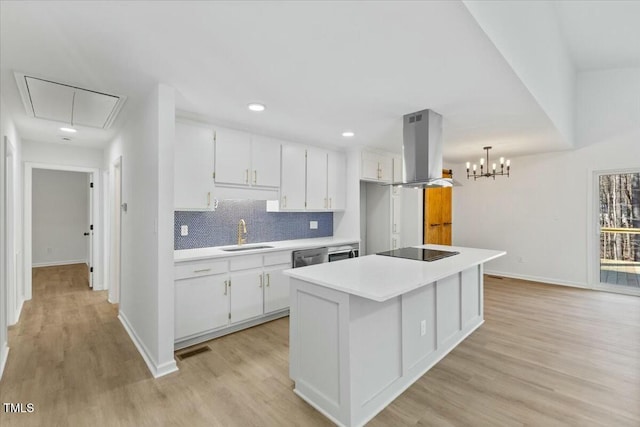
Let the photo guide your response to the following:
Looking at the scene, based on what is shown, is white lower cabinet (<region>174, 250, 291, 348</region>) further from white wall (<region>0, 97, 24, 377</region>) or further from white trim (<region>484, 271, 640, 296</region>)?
white trim (<region>484, 271, 640, 296</region>)

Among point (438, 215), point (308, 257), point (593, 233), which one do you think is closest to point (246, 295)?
point (308, 257)

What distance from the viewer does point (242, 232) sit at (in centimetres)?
383

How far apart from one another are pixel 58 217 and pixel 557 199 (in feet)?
34.8

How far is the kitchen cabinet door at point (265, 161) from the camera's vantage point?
3.60m

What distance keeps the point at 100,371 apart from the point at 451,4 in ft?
11.4

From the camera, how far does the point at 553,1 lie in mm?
3379

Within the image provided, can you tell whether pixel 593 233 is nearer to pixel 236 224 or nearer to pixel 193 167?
pixel 236 224

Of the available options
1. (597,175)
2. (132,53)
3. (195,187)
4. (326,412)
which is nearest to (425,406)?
(326,412)

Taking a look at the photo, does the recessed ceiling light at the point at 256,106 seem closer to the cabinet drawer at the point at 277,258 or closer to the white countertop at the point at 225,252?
the white countertop at the point at 225,252

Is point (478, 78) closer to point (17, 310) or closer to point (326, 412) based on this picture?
point (326, 412)

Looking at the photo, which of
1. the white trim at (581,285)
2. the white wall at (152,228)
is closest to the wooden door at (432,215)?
the white trim at (581,285)

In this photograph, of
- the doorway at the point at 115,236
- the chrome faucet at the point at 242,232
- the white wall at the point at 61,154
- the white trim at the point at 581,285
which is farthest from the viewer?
the white trim at the point at 581,285

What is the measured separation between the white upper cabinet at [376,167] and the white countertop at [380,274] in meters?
2.03

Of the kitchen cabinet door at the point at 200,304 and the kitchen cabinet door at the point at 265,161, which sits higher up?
the kitchen cabinet door at the point at 265,161
